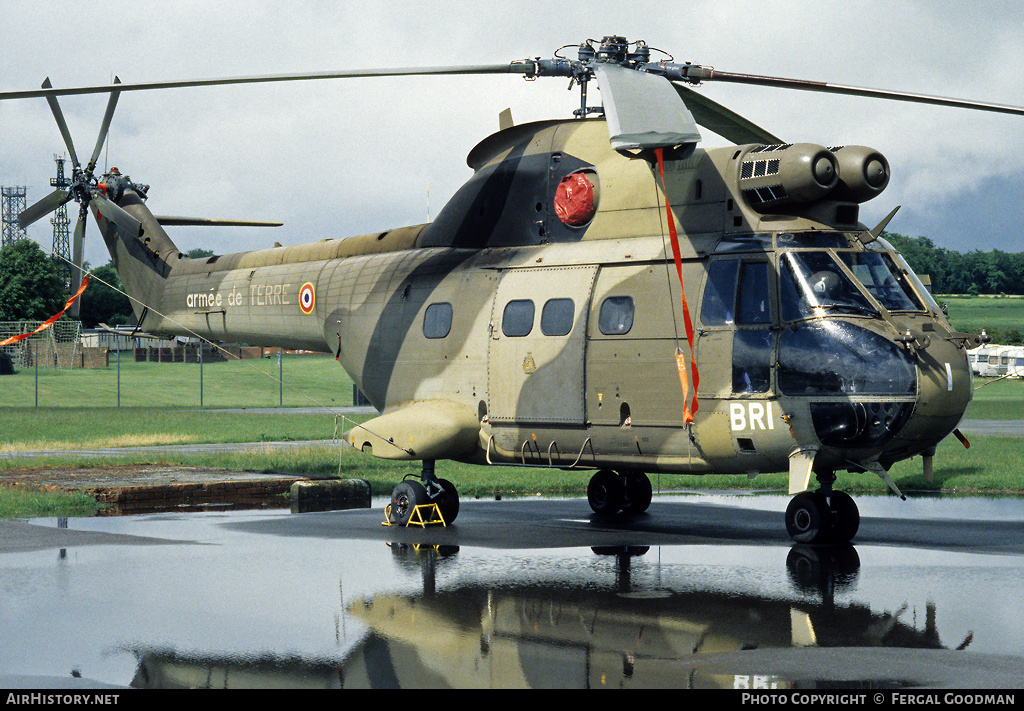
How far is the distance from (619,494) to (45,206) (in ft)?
39.0

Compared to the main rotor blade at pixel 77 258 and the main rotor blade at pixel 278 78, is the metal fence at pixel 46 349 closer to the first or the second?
the main rotor blade at pixel 77 258

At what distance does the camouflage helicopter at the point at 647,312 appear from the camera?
10836mm

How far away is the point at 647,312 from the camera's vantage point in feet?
39.7

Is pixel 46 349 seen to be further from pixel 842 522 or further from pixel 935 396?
pixel 935 396

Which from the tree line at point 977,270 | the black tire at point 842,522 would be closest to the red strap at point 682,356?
the black tire at point 842,522

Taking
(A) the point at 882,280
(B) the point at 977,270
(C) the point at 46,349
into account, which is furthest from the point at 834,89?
(B) the point at 977,270

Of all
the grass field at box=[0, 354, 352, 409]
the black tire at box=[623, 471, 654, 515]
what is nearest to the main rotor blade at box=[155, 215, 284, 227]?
the black tire at box=[623, 471, 654, 515]

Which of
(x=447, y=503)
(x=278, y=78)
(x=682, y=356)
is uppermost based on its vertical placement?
(x=278, y=78)

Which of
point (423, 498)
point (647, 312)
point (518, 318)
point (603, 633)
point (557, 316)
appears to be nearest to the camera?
point (603, 633)

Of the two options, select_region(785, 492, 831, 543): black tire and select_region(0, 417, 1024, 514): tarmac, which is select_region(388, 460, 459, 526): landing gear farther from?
select_region(785, 492, 831, 543): black tire

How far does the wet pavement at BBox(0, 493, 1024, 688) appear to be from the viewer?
6973 millimetres

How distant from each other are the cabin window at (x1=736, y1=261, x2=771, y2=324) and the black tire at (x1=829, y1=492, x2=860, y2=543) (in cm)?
237

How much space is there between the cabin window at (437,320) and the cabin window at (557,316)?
161 cm

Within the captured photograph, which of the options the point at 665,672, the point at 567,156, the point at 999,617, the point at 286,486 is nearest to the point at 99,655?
the point at 665,672
